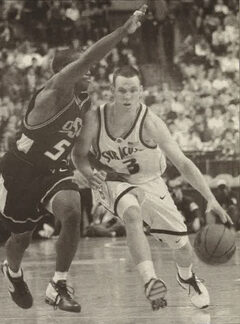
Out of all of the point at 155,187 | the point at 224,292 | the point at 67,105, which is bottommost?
the point at 224,292

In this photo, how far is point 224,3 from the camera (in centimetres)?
2291

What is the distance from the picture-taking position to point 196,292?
791 cm

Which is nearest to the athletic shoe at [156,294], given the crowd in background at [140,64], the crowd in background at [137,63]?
the crowd in background at [140,64]

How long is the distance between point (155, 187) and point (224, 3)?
15.7 meters

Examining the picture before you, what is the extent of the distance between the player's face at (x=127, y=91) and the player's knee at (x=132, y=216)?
0.87 metres

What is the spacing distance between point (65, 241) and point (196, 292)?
1.35 m

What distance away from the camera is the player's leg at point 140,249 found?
6.59 metres

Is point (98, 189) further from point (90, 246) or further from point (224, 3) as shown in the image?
point (224, 3)

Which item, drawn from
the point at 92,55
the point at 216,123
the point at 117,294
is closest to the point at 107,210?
the point at 117,294

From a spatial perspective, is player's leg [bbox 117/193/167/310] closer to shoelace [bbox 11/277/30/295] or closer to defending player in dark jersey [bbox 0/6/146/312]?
defending player in dark jersey [bbox 0/6/146/312]

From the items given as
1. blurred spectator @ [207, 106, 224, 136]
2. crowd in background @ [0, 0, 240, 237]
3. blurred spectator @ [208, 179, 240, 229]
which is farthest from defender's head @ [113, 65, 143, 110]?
blurred spectator @ [207, 106, 224, 136]

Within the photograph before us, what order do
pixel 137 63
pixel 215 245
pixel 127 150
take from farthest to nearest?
pixel 137 63, pixel 215 245, pixel 127 150

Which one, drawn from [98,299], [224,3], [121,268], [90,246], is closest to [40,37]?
[224,3]

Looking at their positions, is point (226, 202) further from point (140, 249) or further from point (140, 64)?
point (140, 249)
